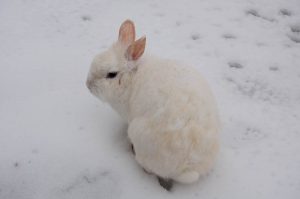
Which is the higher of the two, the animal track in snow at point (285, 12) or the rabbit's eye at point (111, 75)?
the rabbit's eye at point (111, 75)

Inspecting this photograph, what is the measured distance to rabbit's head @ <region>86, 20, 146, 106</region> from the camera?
3.30 m

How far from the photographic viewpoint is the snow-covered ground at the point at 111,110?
3.21 meters

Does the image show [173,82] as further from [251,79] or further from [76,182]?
[251,79]

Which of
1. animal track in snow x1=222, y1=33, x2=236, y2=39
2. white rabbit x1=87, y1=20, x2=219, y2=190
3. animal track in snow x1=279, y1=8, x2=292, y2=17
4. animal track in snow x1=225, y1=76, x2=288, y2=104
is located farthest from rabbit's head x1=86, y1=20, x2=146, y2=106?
animal track in snow x1=279, y1=8, x2=292, y2=17

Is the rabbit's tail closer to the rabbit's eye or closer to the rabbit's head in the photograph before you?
the rabbit's head

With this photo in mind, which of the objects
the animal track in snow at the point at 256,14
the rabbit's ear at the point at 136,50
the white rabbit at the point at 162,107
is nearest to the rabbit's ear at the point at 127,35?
the white rabbit at the point at 162,107

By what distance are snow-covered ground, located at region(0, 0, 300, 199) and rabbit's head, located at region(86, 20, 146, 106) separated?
0.41 meters

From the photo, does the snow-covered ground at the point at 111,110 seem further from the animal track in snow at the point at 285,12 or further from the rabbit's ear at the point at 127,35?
the rabbit's ear at the point at 127,35

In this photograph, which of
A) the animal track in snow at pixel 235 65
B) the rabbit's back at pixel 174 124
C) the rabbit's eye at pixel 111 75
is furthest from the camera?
the animal track in snow at pixel 235 65

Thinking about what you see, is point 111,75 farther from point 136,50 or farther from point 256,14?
point 256,14

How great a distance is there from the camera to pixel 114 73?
11.0 feet

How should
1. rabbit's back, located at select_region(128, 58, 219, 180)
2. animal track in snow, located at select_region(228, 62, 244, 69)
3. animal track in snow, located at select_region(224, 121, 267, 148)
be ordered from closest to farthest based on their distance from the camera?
rabbit's back, located at select_region(128, 58, 219, 180)
animal track in snow, located at select_region(224, 121, 267, 148)
animal track in snow, located at select_region(228, 62, 244, 69)

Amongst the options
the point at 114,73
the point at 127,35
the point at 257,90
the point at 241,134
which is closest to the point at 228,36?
the point at 257,90

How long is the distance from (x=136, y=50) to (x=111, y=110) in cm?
78
